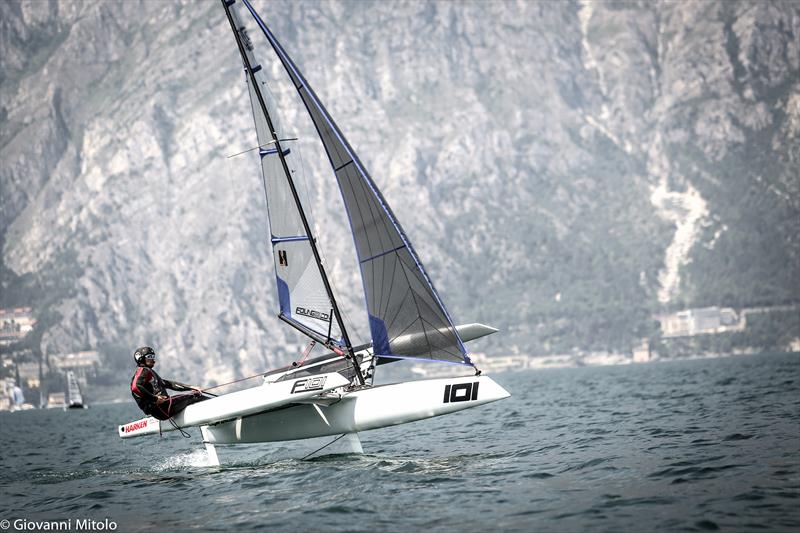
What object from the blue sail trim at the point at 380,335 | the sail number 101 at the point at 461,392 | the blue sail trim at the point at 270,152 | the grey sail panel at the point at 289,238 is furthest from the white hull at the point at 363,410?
the blue sail trim at the point at 270,152

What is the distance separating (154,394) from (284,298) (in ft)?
12.6

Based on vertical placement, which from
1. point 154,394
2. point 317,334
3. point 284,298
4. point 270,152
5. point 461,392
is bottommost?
point 461,392

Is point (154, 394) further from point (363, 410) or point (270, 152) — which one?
point (270, 152)

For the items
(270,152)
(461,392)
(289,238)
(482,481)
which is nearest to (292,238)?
(289,238)

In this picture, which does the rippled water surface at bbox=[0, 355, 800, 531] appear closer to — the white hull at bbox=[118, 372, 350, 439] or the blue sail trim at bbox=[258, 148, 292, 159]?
the white hull at bbox=[118, 372, 350, 439]

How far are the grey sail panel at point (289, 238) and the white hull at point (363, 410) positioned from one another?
91.3 inches

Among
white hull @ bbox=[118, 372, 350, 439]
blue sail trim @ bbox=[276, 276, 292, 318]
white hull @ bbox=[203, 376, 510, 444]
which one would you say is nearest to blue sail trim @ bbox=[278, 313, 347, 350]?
blue sail trim @ bbox=[276, 276, 292, 318]

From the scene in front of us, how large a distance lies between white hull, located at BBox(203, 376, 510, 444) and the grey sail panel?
2.32m

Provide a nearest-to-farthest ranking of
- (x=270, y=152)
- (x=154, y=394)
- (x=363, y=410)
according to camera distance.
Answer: (x=363, y=410) → (x=154, y=394) → (x=270, y=152)

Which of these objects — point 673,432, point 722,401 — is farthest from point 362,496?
point 722,401

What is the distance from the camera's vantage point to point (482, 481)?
1614cm

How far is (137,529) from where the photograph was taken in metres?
14.3

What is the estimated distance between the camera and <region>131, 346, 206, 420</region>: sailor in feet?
67.4

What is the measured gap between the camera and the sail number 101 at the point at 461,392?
1886cm
